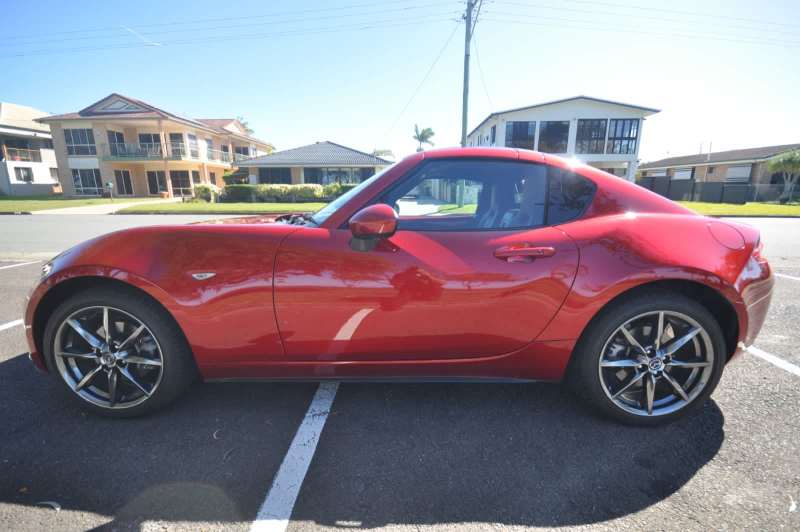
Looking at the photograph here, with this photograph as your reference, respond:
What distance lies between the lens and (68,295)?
2.17 meters

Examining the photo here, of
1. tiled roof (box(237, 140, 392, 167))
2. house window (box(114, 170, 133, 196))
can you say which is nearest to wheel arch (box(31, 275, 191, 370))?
tiled roof (box(237, 140, 392, 167))

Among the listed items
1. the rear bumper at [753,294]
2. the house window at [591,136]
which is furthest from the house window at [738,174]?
the rear bumper at [753,294]

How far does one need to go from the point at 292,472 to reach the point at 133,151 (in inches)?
1448

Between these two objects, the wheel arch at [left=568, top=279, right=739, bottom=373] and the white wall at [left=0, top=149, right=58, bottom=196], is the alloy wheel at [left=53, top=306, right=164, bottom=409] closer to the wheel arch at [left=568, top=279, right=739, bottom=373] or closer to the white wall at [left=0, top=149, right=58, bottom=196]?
the wheel arch at [left=568, top=279, right=739, bottom=373]

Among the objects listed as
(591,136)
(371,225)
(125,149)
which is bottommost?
(371,225)

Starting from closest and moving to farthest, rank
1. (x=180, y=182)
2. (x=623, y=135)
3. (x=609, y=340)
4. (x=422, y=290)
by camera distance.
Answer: (x=422, y=290), (x=609, y=340), (x=623, y=135), (x=180, y=182)

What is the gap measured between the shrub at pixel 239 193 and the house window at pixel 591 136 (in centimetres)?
2529

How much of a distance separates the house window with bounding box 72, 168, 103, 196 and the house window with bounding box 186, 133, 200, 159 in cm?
737

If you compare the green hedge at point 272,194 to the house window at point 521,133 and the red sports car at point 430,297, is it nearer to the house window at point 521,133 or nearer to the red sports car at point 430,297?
the house window at point 521,133

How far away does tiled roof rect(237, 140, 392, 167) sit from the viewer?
31.2m

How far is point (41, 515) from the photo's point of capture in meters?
1.53

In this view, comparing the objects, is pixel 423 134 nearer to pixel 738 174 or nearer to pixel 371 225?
pixel 738 174

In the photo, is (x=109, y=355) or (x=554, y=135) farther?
(x=554, y=135)

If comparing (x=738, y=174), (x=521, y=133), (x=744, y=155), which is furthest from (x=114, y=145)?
(x=744, y=155)
